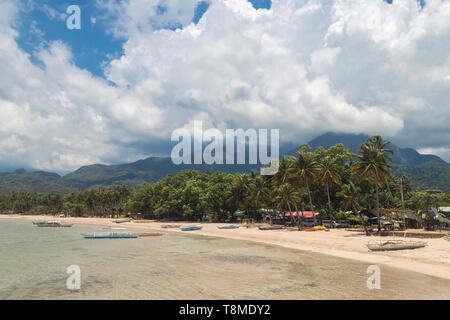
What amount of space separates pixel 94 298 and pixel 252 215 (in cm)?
5324

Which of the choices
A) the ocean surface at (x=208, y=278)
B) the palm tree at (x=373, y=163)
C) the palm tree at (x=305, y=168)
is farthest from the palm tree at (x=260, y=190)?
the ocean surface at (x=208, y=278)

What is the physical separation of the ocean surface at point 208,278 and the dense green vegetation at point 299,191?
17791mm

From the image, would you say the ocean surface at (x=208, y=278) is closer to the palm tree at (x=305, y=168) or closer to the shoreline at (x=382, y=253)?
the shoreline at (x=382, y=253)

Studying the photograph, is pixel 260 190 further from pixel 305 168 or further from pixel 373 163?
pixel 373 163

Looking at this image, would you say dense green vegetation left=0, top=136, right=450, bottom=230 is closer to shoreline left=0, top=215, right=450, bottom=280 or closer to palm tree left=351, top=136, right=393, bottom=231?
palm tree left=351, top=136, right=393, bottom=231

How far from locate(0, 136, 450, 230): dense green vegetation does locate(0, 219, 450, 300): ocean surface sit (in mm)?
17791

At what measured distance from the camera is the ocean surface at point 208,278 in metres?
14.1

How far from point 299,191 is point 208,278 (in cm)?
3871

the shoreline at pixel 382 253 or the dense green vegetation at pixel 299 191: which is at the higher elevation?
the dense green vegetation at pixel 299 191

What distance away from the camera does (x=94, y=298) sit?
13930 millimetres

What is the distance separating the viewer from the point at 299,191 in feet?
173
